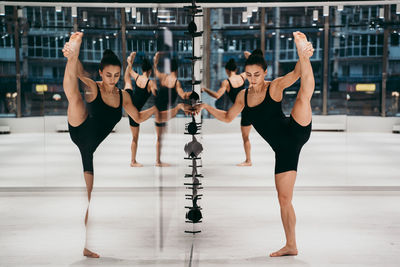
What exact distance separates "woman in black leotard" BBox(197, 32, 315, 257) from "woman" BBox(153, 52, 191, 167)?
67cm

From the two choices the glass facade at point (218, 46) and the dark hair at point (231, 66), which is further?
the dark hair at point (231, 66)

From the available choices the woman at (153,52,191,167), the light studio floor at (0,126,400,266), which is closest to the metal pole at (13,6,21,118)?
the light studio floor at (0,126,400,266)

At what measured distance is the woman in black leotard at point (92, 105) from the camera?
2.81 m

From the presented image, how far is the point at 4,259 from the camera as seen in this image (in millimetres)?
3469

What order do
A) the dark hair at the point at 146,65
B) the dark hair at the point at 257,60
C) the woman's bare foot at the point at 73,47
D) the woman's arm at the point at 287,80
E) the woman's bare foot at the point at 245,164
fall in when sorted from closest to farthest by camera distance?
the dark hair at the point at 146,65
the woman's bare foot at the point at 73,47
the woman's arm at the point at 287,80
the dark hair at the point at 257,60
the woman's bare foot at the point at 245,164

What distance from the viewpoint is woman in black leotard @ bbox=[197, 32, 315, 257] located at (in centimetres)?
339

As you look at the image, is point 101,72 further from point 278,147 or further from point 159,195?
point 278,147

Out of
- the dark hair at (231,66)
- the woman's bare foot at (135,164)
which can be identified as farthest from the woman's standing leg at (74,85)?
the dark hair at (231,66)

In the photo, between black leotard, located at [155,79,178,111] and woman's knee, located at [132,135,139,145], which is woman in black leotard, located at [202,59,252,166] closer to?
woman's knee, located at [132,135,139,145]

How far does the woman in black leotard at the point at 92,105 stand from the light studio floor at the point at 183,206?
0.13 metres

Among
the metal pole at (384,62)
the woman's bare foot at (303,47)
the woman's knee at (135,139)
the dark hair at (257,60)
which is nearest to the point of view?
the woman's bare foot at (303,47)

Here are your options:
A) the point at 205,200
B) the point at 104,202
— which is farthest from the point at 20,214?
the point at 205,200

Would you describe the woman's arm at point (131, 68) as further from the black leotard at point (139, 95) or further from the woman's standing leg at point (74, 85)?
the woman's standing leg at point (74, 85)

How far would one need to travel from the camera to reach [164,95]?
102 inches
